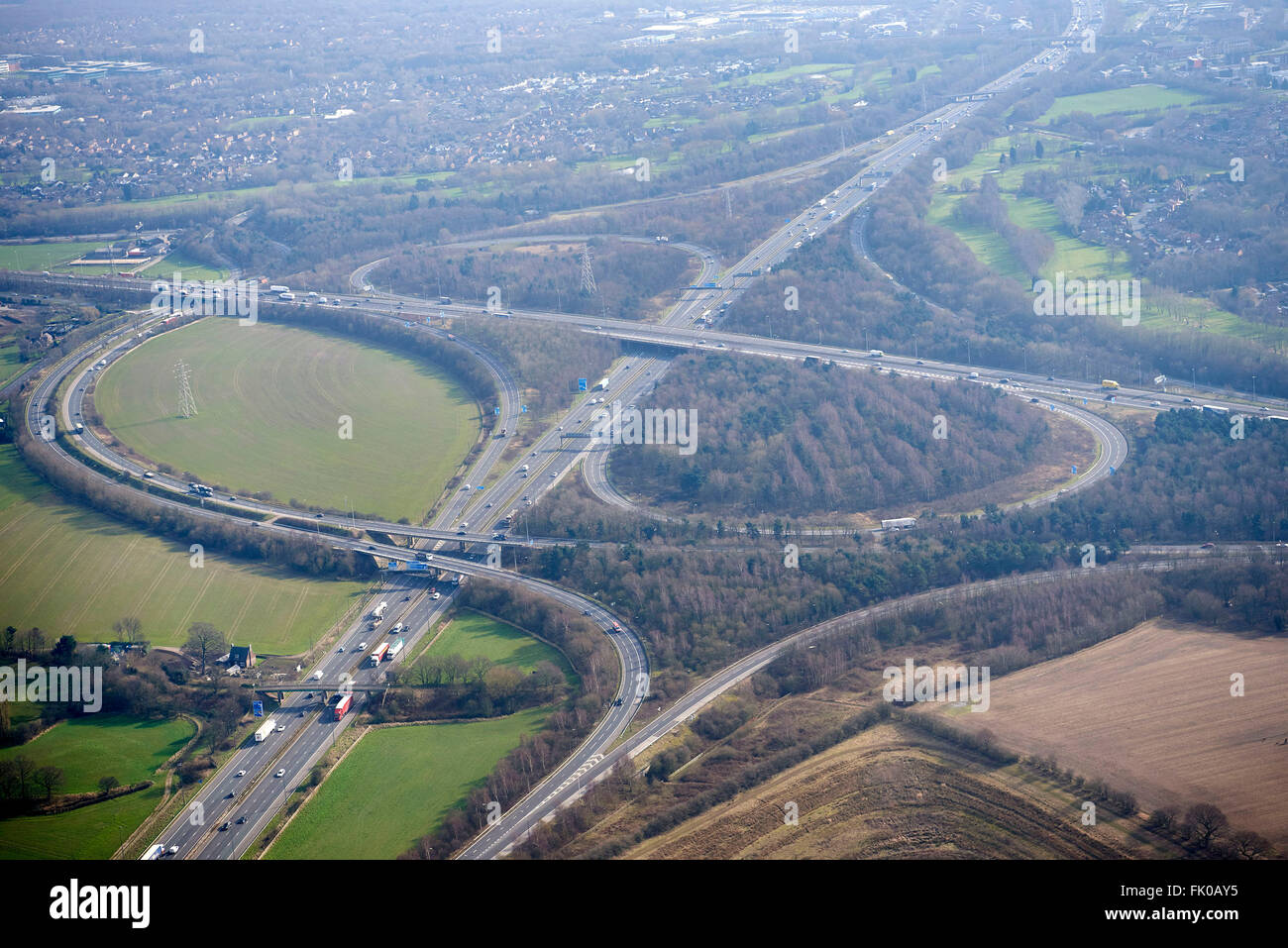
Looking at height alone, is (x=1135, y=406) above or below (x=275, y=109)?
below

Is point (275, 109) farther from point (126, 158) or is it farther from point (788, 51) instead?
point (788, 51)

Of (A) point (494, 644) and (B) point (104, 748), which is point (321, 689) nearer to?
(A) point (494, 644)

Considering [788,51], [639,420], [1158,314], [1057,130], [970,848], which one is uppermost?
[788,51]

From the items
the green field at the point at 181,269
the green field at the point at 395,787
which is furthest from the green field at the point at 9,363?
the green field at the point at 395,787

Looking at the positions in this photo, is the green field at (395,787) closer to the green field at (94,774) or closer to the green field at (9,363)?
the green field at (94,774)

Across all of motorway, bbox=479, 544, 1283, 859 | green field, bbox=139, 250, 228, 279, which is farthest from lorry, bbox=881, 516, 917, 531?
green field, bbox=139, 250, 228, 279

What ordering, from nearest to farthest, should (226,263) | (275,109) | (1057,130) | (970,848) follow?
(970,848)
(226,263)
(1057,130)
(275,109)
